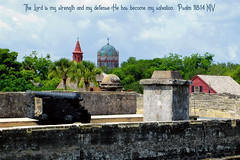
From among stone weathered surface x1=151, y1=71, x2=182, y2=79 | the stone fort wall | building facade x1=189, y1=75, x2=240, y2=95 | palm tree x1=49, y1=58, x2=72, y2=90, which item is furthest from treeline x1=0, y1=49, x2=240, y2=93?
stone weathered surface x1=151, y1=71, x2=182, y2=79

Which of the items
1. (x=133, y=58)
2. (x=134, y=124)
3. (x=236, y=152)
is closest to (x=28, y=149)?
(x=134, y=124)

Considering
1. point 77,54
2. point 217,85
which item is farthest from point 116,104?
point 77,54

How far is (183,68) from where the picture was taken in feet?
248

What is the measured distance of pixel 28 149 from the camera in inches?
251

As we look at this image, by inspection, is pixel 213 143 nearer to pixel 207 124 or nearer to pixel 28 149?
pixel 207 124

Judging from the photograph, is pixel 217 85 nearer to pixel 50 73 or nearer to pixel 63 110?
pixel 50 73

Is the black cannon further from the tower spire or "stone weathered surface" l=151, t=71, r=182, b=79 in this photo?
the tower spire

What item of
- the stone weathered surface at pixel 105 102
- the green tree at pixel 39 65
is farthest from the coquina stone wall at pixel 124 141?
the green tree at pixel 39 65

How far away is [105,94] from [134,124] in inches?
309

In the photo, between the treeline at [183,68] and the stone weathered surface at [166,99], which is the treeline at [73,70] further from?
the stone weathered surface at [166,99]

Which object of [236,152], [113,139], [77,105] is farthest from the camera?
[77,105]

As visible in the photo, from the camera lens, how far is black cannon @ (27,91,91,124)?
10461 mm

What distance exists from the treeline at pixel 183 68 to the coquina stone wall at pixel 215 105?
37945mm

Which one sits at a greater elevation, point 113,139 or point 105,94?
point 105,94
